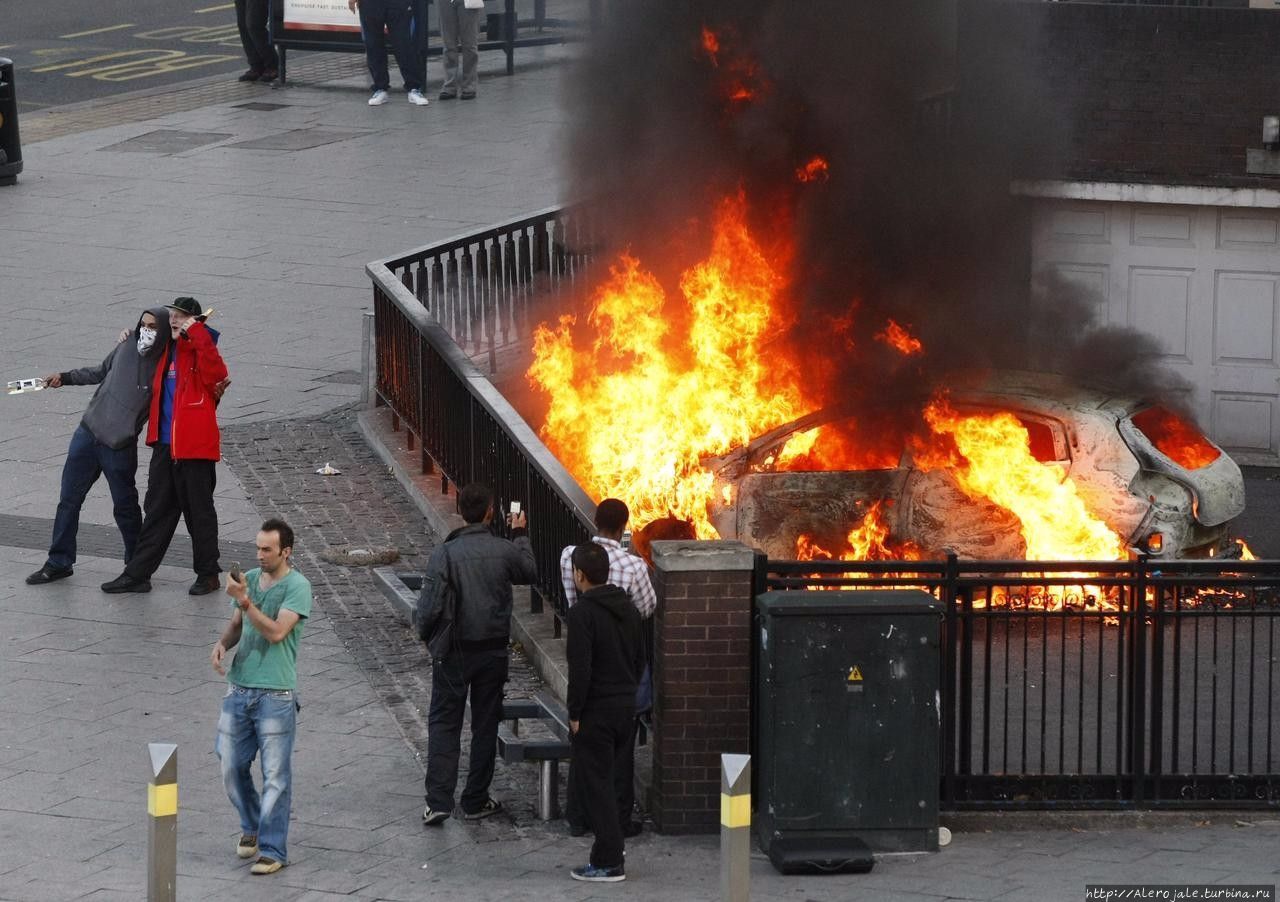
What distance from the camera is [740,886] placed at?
289 inches

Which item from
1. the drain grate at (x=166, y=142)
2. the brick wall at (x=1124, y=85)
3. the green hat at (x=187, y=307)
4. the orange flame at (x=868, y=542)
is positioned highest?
the brick wall at (x=1124, y=85)

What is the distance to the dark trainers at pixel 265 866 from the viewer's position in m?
8.65

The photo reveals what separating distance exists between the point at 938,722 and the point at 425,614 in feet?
7.08

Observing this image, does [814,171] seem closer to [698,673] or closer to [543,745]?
[698,673]

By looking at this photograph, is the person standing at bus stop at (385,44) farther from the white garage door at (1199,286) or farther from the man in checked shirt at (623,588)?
the man in checked shirt at (623,588)

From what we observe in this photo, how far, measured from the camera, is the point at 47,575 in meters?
12.3

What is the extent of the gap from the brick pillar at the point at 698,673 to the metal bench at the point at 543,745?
0.43 meters

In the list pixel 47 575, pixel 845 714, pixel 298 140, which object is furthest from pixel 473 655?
pixel 298 140

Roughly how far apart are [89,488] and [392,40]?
16.1 meters

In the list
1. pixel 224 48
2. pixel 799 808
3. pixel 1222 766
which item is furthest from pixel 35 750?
pixel 224 48

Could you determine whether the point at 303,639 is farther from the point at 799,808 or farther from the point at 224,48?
the point at 224,48

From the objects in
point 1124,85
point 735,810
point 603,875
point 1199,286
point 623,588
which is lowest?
point 603,875

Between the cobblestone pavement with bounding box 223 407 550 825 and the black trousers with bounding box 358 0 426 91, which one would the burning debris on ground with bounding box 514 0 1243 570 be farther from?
the black trousers with bounding box 358 0 426 91

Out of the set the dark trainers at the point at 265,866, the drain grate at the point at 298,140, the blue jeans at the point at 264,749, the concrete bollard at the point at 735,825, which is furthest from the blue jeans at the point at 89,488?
the drain grate at the point at 298,140
